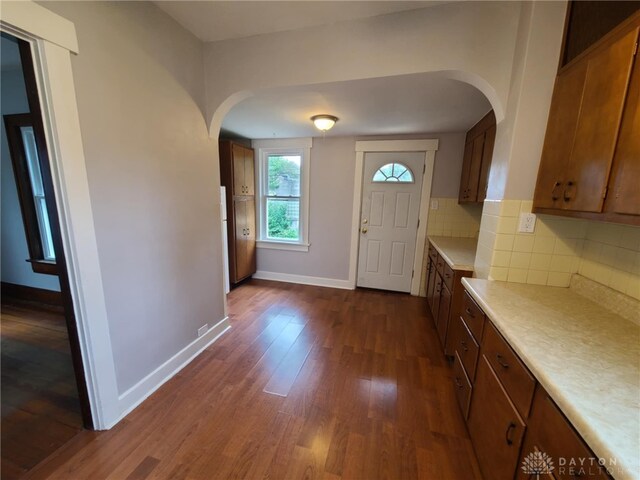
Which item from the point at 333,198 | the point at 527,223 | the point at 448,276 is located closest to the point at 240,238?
the point at 333,198

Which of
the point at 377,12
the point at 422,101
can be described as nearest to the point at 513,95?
the point at 422,101

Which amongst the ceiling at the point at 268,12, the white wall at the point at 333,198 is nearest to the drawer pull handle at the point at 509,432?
the ceiling at the point at 268,12

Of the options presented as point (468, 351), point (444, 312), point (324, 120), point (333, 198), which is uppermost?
point (324, 120)

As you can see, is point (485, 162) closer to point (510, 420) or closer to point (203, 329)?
point (510, 420)

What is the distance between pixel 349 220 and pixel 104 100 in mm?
2895

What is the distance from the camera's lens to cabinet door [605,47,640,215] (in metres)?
0.93

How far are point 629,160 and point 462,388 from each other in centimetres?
141

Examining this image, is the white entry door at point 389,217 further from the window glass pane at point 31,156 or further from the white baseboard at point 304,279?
the window glass pane at point 31,156

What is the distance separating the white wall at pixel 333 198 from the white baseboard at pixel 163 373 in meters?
1.78

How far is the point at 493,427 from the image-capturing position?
1.13 meters

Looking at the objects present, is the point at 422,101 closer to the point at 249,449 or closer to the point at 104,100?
the point at 104,100

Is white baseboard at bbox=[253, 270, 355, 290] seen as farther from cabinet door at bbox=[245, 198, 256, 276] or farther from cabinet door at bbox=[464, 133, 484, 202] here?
cabinet door at bbox=[464, 133, 484, 202]

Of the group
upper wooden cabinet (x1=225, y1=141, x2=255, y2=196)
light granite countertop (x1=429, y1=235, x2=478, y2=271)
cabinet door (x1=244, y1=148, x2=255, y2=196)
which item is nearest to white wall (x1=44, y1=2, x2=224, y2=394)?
upper wooden cabinet (x1=225, y1=141, x2=255, y2=196)

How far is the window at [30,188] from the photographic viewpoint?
8.09 ft
